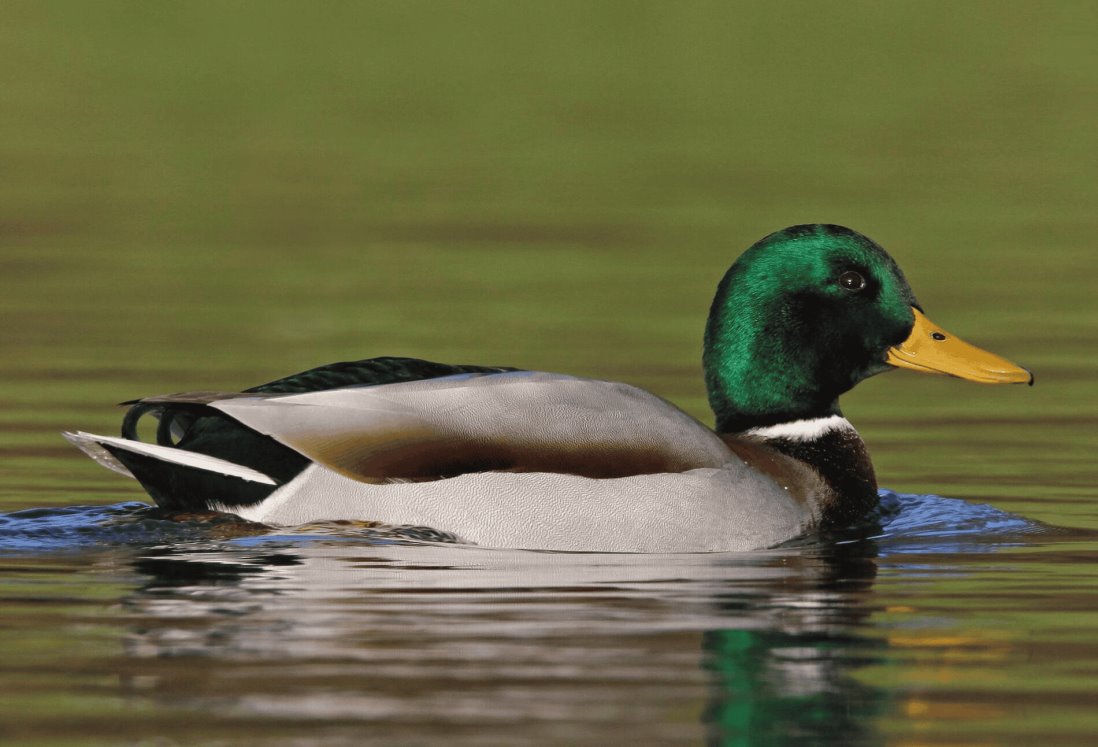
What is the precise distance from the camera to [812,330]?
423 inches

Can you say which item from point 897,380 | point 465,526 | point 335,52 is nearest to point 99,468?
point 465,526

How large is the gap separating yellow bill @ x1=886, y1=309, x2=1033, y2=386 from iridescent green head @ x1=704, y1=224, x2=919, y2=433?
52 millimetres

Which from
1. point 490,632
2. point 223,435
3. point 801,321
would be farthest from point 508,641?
point 801,321

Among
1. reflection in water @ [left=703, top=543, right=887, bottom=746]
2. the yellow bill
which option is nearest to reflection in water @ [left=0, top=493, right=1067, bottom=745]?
reflection in water @ [left=703, top=543, right=887, bottom=746]

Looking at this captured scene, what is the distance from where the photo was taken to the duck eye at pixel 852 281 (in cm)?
1071

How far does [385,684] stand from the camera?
716 centimetres

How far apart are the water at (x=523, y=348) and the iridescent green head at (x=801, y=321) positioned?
0.72 metres

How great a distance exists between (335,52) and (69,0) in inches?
342

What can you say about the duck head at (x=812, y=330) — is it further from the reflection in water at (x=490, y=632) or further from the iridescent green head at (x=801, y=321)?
the reflection in water at (x=490, y=632)

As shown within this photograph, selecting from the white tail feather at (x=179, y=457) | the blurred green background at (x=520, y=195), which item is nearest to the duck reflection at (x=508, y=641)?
the white tail feather at (x=179, y=457)

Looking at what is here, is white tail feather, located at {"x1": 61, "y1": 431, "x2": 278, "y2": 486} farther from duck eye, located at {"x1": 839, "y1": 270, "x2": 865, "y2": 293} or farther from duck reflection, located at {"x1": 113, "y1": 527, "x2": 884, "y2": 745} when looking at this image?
duck eye, located at {"x1": 839, "y1": 270, "x2": 865, "y2": 293}

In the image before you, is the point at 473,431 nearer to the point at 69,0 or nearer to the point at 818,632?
the point at 818,632

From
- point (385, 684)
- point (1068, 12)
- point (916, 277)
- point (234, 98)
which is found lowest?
point (385, 684)

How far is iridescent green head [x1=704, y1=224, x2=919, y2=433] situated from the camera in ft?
35.0
